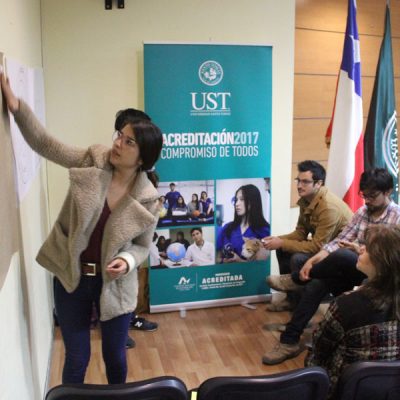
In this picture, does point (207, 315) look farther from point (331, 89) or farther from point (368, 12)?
point (368, 12)

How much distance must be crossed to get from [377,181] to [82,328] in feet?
6.01

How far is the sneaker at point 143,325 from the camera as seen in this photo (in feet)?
10.7

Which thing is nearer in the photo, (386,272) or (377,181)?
(386,272)

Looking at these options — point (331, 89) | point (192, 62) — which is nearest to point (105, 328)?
point (192, 62)

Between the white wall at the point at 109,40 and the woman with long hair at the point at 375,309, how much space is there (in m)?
2.16

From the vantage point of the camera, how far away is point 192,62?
3283 millimetres

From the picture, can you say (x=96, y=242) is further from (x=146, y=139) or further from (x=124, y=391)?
(x=124, y=391)

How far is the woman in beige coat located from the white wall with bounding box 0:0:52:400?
0.15 meters

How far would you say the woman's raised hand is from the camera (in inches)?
55.6

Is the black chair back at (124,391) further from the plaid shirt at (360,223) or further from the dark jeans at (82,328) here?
the plaid shirt at (360,223)

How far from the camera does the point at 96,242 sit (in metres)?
1.79

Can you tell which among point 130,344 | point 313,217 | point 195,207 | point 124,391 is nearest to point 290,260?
point 313,217

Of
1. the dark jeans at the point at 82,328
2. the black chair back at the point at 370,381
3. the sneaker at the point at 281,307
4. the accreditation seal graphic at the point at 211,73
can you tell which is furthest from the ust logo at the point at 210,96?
the black chair back at the point at 370,381

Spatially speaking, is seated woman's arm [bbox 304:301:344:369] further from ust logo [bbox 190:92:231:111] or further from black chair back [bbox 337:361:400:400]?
ust logo [bbox 190:92:231:111]
